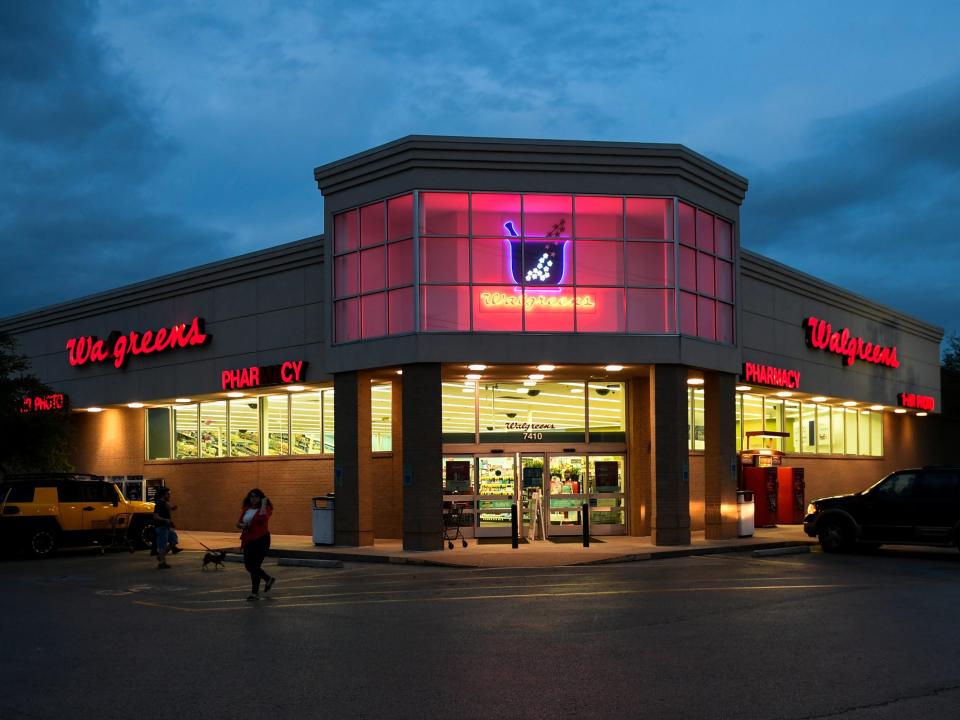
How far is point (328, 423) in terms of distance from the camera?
105 feet

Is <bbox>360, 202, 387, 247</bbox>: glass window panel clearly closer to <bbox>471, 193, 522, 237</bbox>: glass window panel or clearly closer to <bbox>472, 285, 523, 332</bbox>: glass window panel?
<bbox>471, 193, 522, 237</bbox>: glass window panel

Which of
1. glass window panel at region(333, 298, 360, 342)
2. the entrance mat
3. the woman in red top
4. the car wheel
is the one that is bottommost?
the entrance mat

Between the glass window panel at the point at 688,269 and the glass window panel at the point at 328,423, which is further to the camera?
the glass window panel at the point at 328,423

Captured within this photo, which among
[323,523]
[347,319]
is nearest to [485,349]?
[347,319]

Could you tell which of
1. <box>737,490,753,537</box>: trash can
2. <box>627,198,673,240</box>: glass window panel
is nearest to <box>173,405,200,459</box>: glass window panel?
<box>627,198,673,240</box>: glass window panel

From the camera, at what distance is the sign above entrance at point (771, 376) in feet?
107

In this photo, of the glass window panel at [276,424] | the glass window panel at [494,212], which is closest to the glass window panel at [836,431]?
the glass window panel at [494,212]

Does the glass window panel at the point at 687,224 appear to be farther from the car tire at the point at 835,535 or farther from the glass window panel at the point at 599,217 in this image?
the car tire at the point at 835,535

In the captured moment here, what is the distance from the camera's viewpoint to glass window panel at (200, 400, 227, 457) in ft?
116

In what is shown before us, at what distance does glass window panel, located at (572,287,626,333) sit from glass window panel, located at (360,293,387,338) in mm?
4873

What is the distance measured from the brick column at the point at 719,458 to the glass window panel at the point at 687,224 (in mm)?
3744

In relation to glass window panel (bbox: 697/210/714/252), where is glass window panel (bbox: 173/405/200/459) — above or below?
below

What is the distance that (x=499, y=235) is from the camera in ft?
88.4

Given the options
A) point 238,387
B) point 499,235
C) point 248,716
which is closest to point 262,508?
point 248,716
